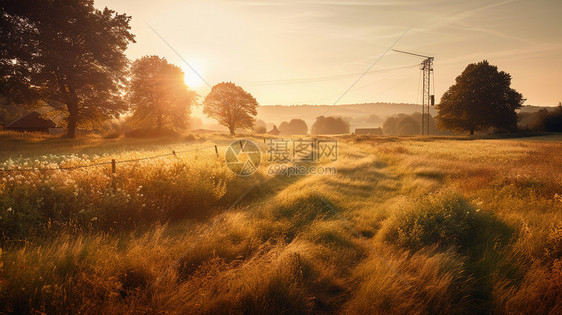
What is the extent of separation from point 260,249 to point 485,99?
52460mm

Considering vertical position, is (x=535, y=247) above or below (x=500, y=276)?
above

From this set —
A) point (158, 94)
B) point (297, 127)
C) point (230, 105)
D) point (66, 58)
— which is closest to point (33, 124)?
point (158, 94)

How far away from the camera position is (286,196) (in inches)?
329

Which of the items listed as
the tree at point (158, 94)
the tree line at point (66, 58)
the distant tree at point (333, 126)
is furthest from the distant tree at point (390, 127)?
the tree line at point (66, 58)

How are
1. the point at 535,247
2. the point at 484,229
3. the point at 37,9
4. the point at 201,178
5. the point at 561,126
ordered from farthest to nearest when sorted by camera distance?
the point at 561,126 → the point at 37,9 → the point at 201,178 → the point at 484,229 → the point at 535,247

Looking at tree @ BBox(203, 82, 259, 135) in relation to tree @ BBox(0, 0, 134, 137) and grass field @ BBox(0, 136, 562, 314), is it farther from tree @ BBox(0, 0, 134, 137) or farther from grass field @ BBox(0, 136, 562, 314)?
grass field @ BBox(0, 136, 562, 314)

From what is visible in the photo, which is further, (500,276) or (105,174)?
(105,174)

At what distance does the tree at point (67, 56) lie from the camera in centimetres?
1695

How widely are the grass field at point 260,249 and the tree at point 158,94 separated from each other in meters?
27.9

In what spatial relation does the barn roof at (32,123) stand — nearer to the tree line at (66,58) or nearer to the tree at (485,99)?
the tree line at (66,58)

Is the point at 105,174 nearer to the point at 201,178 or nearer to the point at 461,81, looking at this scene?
the point at 201,178

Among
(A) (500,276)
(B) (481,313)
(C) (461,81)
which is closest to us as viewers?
(B) (481,313)

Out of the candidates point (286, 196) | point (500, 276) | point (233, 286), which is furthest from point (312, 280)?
point (286, 196)

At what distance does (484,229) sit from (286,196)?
18.9 feet
